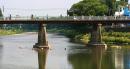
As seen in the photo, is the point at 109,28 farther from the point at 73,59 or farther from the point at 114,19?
the point at 73,59

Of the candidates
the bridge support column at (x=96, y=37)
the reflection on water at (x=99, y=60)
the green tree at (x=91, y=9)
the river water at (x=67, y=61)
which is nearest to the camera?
the river water at (x=67, y=61)

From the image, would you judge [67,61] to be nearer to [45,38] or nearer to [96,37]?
[45,38]

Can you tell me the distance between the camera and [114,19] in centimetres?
11338

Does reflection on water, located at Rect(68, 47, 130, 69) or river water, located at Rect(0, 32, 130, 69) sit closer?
river water, located at Rect(0, 32, 130, 69)

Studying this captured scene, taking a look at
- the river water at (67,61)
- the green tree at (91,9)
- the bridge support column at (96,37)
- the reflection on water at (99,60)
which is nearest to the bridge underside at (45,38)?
the bridge support column at (96,37)

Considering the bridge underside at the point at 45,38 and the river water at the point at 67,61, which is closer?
the river water at the point at 67,61

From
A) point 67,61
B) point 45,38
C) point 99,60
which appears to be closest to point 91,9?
point 45,38

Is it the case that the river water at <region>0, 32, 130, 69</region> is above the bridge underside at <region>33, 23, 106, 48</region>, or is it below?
below

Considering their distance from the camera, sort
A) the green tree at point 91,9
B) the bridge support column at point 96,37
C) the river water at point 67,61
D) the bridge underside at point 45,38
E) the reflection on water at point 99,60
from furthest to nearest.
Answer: the green tree at point 91,9 → the bridge support column at point 96,37 → the bridge underside at point 45,38 → the reflection on water at point 99,60 → the river water at point 67,61

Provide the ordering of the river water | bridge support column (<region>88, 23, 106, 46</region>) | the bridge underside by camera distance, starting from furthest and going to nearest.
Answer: bridge support column (<region>88, 23, 106, 46</region>) < the bridge underside < the river water

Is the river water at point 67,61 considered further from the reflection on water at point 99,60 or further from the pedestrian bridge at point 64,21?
the pedestrian bridge at point 64,21

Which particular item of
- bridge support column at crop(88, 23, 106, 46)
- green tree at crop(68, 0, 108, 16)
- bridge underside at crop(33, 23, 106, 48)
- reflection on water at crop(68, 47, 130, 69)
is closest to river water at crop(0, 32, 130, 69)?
reflection on water at crop(68, 47, 130, 69)

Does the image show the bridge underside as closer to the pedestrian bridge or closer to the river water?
the pedestrian bridge

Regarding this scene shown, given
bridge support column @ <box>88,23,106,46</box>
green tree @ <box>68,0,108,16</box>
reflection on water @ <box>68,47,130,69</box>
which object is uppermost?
green tree @ <box>68,0,108,16</box>
